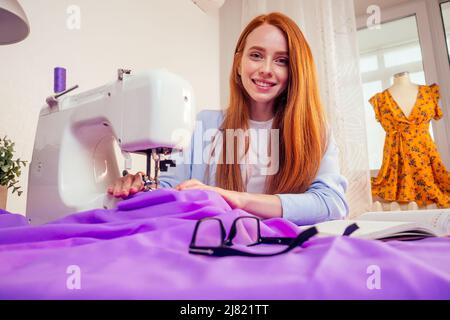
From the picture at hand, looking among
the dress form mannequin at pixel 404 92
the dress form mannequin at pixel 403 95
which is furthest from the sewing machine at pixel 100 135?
the dress form mannequin at pixel 404 92

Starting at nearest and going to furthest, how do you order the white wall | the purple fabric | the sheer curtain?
the purple fabric
the white wall
the sheer curtain

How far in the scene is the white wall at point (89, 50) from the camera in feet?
3.77

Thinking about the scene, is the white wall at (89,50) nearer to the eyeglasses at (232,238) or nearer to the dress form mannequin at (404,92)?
the eyeglasses at (232,238)

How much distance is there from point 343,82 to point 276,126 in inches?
38.3

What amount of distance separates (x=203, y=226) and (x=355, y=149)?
4.97ft

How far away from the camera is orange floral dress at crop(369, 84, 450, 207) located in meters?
1.77

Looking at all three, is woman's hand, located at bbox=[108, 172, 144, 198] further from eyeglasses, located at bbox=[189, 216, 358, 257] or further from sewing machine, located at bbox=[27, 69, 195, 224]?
eyeglasses, located at bbox=[189, 216, 358, 257]

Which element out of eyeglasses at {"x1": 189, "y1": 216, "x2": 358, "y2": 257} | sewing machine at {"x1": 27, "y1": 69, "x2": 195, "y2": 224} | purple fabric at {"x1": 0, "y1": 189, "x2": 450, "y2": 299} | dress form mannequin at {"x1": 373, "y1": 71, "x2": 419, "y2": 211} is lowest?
purple fabric at {"x1": 0, "y1": 189, "x2": 450, "y2": 299}

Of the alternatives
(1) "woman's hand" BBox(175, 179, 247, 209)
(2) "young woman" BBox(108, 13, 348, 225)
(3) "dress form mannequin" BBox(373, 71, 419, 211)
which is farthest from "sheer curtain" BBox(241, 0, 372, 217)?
(1) "woman's hand" BBox(175, 179, 247, 209)

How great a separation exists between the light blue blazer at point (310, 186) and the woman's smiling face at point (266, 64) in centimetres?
17

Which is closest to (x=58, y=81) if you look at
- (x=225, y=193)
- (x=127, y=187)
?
(x=127, y=187)

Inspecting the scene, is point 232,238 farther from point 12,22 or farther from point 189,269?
point 12,22

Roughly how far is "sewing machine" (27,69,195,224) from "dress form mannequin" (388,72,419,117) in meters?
1.66
